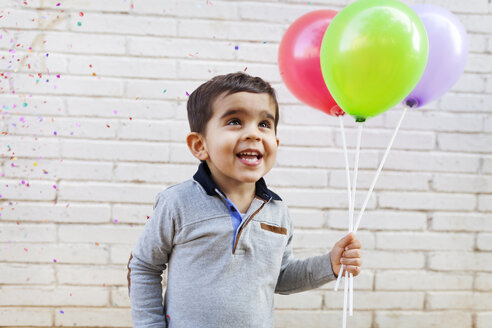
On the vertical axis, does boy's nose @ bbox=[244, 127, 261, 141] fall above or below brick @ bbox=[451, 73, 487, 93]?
below

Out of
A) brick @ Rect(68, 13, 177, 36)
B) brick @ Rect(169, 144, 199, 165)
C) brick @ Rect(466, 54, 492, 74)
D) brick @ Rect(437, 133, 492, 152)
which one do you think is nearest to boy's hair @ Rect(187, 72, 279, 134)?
brick @ Rect(169, 144, 199, 165)

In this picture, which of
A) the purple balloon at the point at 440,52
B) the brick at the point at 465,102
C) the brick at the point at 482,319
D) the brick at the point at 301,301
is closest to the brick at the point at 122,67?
the purple balloon at the point at 440,52

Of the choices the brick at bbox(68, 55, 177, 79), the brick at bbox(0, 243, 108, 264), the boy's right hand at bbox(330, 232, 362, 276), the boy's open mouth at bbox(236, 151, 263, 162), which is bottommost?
the brick at bbox(0, 243, 108, 264)

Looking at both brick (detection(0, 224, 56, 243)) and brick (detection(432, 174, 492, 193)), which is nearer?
brick (detection(0, 224, 56, 243))

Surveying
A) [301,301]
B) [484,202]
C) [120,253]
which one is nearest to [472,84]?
[484,202]

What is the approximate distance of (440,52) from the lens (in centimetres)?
127

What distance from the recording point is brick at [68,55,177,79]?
71.7 inches

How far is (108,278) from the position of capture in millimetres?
1892

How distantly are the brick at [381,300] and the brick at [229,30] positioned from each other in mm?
1231

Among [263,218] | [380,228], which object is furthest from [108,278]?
[380,228]

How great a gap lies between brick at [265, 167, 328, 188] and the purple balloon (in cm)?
65

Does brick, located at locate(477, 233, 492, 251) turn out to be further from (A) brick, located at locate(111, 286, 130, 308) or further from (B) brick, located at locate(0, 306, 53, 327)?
(B) brick, located at locate(0, 306, 53, 327)

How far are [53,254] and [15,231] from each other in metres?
0.19

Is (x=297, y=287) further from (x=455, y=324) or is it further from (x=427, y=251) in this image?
(x=455, y=324)
